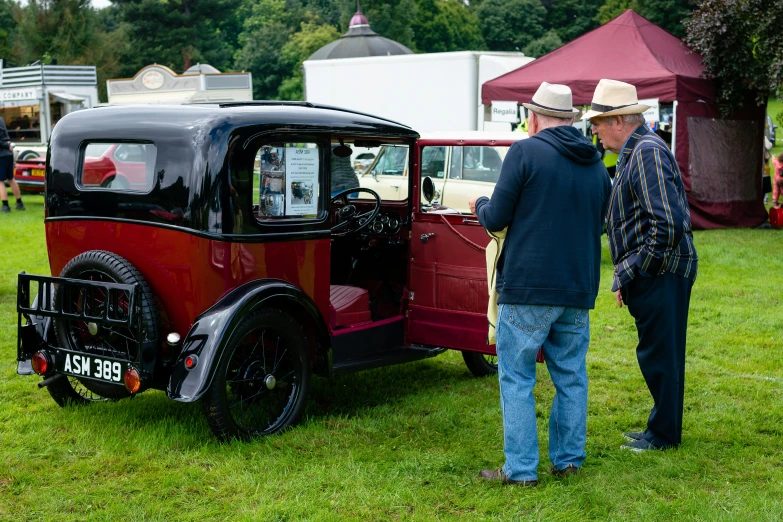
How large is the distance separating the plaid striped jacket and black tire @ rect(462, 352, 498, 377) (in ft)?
6.26

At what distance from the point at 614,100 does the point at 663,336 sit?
1.22 m

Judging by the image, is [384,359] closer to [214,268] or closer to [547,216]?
[214,268]

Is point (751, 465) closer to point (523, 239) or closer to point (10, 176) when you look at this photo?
point (523, 239)

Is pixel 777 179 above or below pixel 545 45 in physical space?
below

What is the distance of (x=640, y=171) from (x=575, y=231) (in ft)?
2.11

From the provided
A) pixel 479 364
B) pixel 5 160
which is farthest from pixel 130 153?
pixel 5 160

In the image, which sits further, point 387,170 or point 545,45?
point 545,45

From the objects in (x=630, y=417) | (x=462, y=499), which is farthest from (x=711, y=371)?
(x=462, y=499)

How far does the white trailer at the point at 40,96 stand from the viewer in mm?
24875

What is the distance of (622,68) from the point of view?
43.7 ft

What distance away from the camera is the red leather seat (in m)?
5.48

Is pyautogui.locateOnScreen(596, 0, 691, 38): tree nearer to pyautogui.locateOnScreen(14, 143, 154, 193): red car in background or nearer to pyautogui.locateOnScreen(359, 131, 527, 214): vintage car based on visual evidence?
pyautogui.locateOnScreen(359, 131, 527, 214): vintage car

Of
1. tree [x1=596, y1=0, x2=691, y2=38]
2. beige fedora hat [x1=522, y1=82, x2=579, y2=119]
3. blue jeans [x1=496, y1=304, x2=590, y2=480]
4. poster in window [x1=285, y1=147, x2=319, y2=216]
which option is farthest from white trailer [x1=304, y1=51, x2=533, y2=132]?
tree [x1=596, y1=0, x2=691, y2=38]

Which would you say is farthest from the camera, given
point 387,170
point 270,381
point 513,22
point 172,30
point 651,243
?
point 513,22
